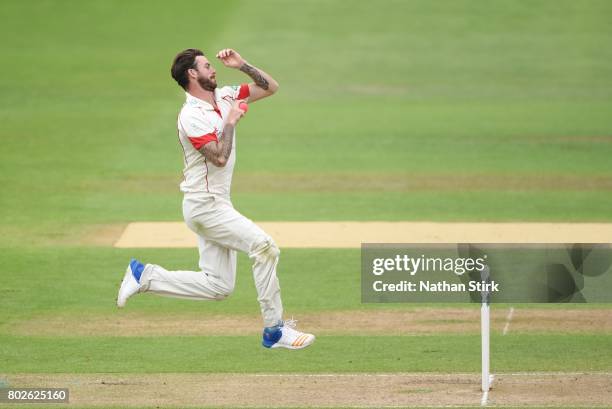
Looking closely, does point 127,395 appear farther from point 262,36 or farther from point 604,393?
point 262,36

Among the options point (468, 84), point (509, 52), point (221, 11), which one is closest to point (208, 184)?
point (468, 84)

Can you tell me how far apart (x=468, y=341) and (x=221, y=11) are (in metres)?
20.1

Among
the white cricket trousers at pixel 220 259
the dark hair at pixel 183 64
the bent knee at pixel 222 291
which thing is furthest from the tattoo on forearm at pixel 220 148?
the bent knee at pixel 222 291

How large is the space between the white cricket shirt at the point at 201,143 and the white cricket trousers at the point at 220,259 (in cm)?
9

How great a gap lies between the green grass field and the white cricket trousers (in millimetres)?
771

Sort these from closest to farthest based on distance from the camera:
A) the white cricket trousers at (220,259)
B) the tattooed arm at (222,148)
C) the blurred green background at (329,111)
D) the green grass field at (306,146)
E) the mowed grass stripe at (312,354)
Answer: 1. the tattooed arm at (222,148)
2. the white cricket trousers at (220,259)
3. the mowed grass stripe at (312,354)
4. the green grass field at (306,146)
5. the blurred green background at (329,111)

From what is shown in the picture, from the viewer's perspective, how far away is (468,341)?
1090cm

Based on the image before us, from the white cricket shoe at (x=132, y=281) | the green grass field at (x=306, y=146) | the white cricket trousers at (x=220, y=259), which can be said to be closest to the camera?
the white cricket trousers at (x=220, y=259)

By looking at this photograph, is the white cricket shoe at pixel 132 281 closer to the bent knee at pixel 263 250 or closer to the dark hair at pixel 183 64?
the bent knee at pixel 263 250

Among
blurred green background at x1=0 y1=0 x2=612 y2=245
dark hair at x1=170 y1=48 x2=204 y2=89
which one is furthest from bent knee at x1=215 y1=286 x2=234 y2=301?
blurred green background at x1=0 y1=0 x2=612 y2=245

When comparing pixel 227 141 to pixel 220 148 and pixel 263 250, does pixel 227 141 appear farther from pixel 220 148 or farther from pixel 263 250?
pixel 263 250

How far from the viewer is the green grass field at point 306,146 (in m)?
10.8

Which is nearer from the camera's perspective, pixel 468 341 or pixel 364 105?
pixel 468 341

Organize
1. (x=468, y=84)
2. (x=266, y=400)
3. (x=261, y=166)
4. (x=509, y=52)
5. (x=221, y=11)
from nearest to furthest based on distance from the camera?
(x=266, y=400)
(x=261, y=166)
(x=468, y=84)
(x=509, y=52)
(x=221, y=11)
